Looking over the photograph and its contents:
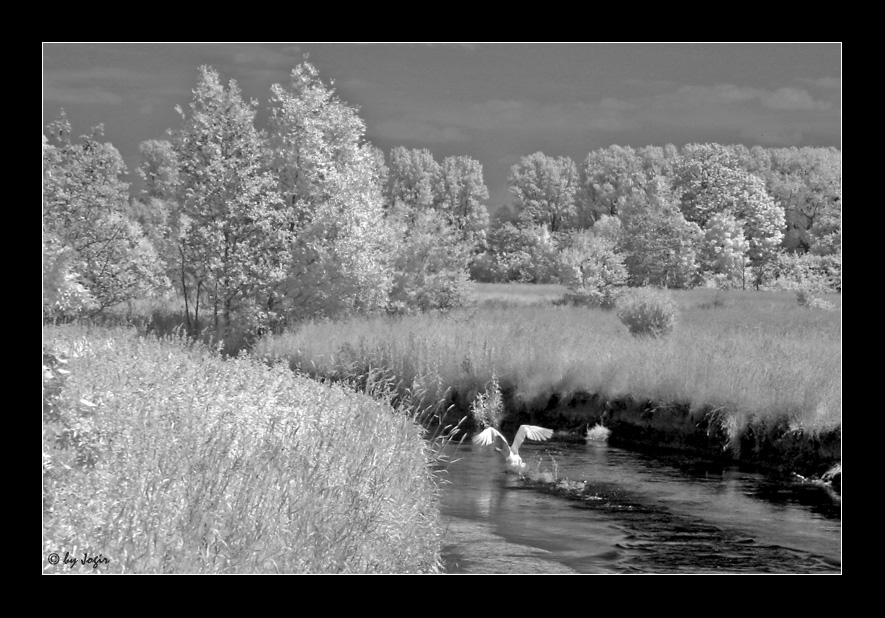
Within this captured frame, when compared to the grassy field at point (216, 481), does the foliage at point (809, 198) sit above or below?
above

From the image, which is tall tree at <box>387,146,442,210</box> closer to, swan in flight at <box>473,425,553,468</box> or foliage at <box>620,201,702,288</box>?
foliage at <box>620,201,702,288</box>

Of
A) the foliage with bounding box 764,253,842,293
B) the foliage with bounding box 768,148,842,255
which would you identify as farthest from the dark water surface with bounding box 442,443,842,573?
the foliage with bounding box 768,148,842,255

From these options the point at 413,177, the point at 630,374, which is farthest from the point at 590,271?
the point at 413,177

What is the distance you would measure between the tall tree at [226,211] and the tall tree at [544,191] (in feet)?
112

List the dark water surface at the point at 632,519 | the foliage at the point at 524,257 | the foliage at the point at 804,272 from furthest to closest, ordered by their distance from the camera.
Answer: the foliage at the point at 524,257, the foliage at the point at 804,272, the dark water surface at the point at 632,519

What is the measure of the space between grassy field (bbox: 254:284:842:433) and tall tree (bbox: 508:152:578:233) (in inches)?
1213

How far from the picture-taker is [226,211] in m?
24.9

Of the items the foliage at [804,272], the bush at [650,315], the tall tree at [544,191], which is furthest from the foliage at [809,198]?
the bush at [650,315]

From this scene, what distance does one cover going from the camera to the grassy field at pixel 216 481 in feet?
19.1

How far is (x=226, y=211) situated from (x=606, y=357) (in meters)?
12.2

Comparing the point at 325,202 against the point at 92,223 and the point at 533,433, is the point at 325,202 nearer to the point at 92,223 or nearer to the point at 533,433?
the point at 92,223

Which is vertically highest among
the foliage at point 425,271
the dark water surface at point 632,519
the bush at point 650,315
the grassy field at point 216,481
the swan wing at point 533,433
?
the foliage at point 425,271

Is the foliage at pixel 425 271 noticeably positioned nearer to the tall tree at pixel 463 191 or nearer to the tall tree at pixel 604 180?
the tall tree at pixel 463 191

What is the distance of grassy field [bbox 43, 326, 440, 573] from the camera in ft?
19.1
